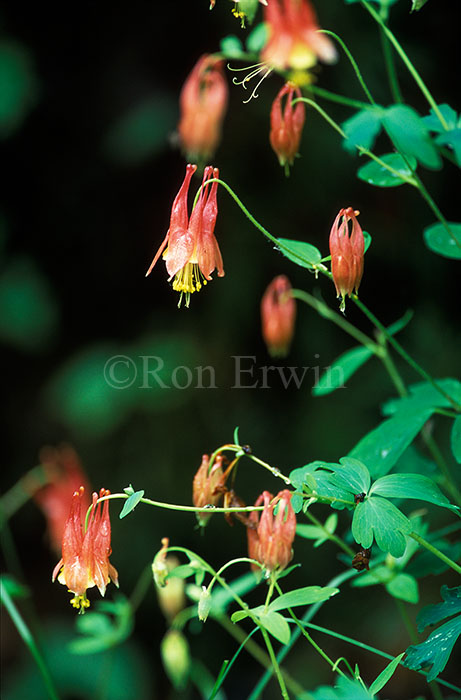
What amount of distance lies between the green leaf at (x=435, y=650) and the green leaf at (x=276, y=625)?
0.12 m

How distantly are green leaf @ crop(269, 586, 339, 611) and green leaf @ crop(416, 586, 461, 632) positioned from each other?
0.11 metres

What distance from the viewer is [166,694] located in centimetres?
192

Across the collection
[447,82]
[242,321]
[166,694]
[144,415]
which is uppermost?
[447,82]

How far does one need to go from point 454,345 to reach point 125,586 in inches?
40.5

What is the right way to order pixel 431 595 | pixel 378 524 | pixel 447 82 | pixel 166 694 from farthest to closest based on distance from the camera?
1. pixel 166 694
2. pixel 431 595
3. pixel 447 82
4. pixel 378 524

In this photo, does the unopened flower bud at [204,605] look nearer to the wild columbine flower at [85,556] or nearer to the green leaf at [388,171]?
the wild columbine flower at [85,556]

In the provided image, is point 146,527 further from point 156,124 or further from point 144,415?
point 156,124

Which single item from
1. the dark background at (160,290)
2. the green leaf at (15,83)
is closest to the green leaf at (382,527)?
the dark background at (160,290)

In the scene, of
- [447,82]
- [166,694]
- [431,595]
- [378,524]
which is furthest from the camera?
[166,694]

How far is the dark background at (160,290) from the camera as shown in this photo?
1.80 metres

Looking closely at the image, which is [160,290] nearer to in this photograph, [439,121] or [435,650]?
[439,121]

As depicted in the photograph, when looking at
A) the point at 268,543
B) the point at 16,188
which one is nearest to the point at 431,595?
the point at 268,543

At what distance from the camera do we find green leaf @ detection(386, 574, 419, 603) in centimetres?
95

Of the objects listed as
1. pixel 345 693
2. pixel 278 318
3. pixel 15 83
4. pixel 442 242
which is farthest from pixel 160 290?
pixel 345 693
